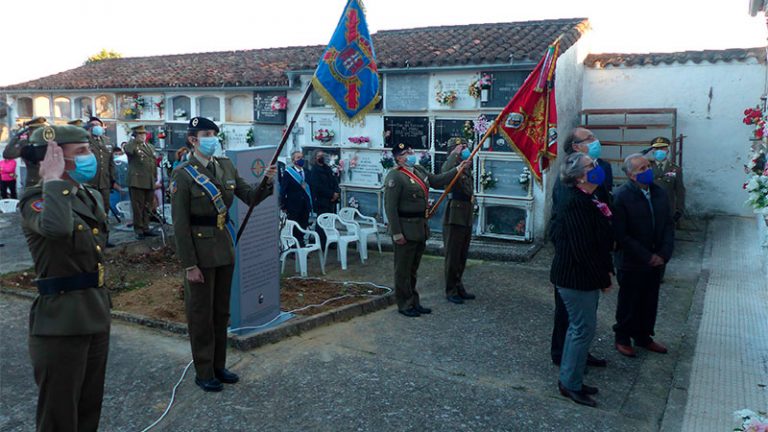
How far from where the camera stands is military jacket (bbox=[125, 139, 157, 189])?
1102 cm

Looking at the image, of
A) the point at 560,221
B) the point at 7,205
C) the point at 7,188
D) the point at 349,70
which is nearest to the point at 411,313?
the point at 560,221

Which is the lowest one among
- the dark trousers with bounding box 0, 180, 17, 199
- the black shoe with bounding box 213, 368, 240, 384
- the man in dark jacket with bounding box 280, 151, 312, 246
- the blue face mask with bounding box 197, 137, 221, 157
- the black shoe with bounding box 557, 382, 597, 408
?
the black shoe with bounding box 557, 382, 597, 408

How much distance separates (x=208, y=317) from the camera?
4.61m

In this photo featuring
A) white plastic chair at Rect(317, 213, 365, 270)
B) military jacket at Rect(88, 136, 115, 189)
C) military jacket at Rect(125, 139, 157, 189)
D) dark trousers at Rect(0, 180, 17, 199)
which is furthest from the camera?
dark trousers at Rect(0, 180, 17, 199)

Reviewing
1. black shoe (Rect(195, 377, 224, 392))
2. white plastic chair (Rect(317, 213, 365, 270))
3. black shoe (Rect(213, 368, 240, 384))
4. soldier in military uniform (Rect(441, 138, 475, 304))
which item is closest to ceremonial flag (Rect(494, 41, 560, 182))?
soldier in military uniform (Rect(441, 138, 475, 304))

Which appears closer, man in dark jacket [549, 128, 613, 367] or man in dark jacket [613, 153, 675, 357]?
man in dark jacket [549, 128, 613, 367]

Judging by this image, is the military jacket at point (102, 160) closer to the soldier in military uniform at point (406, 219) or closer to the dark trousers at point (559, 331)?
the soldier in military uniform at point (406, 219)

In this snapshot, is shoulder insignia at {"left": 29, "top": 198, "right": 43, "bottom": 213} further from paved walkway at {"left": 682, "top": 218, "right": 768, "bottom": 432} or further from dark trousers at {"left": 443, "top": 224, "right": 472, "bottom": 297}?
dark trousers at {"left": 443, "top": 224, "right": 472, "bottom": 297}

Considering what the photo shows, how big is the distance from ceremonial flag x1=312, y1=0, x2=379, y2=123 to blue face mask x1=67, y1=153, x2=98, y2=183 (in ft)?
7.06

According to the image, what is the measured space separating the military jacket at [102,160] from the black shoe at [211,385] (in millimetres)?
6815

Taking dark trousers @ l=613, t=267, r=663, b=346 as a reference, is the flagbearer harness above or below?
above

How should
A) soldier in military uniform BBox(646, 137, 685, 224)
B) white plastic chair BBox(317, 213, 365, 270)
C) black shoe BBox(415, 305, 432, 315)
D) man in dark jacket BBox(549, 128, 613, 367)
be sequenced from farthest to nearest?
white plastic chair BBox(317, 213, 365, 270) < soldier in military uniform BBox(646, 137, 685, 224) < black shoe BBox(415, 305, 432, 315) < man in dark jacket BBox(549, 128, 613, 367)

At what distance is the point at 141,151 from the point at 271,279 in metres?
6.21

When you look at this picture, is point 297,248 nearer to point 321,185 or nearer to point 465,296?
point 321,185
